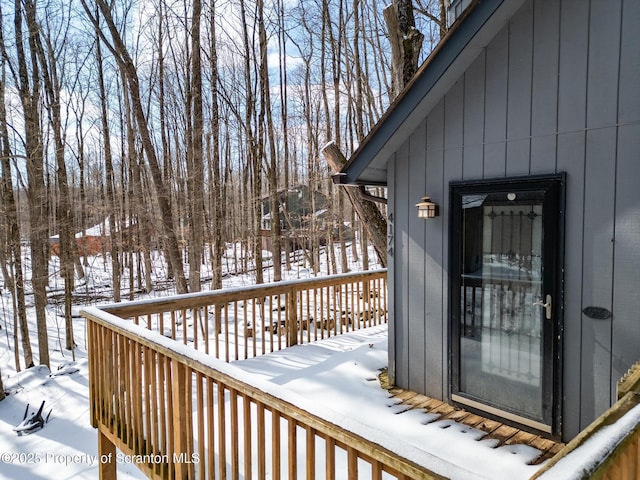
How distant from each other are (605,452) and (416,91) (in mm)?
2859

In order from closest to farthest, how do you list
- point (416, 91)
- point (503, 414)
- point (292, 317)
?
point (503, 414), point (416, 91), point (292, 317)

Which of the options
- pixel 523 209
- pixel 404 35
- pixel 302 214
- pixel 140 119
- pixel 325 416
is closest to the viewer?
pixel 325 416

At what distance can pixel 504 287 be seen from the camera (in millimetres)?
3201

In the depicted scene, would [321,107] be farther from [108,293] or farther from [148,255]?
[108,293]

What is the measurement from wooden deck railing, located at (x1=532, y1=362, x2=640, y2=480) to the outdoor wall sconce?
2187 mm

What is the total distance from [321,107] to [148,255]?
8.63 metres

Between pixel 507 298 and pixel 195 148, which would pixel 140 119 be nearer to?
pixel 195 148

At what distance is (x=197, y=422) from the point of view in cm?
258

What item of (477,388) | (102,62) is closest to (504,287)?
(477,388)

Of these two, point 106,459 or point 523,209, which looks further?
point 106,459

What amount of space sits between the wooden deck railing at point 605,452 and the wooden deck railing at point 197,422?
39 centimetres

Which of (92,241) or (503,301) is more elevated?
(503,301)

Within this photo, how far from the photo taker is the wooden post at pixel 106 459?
3566 mm

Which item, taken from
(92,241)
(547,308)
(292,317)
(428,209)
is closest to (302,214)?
(92,241)
